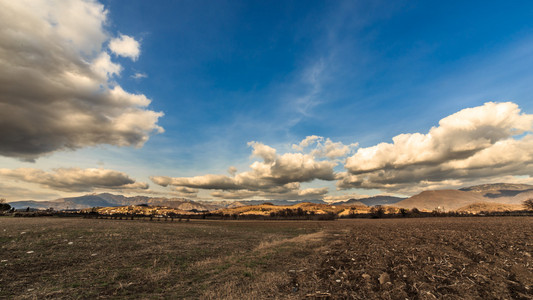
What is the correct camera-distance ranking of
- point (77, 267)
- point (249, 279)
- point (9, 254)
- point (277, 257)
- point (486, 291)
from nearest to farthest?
point (486, 291), point (249, 279), point (77, 267), point (9, 254), point (277, 257)

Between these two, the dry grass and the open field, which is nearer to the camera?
the open field

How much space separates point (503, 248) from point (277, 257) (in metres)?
23.0

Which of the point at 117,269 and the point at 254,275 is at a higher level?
the point at 117,269

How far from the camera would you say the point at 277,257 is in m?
23.2

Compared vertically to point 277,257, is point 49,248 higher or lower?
higher

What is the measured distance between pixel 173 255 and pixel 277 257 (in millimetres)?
11147

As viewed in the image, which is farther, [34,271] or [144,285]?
[34,271]

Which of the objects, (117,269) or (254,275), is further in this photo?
(117,269)

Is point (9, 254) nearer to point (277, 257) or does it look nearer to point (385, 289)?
point (277, 257)

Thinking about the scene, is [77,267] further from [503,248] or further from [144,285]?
[503,248]

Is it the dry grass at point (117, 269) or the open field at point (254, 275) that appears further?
the dry grass at point (117, 269)

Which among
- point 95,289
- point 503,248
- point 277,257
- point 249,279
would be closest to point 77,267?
point 95,289

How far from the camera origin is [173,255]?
22875 millimetres

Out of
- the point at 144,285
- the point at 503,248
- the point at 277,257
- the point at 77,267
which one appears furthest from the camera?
the point at 277,257
